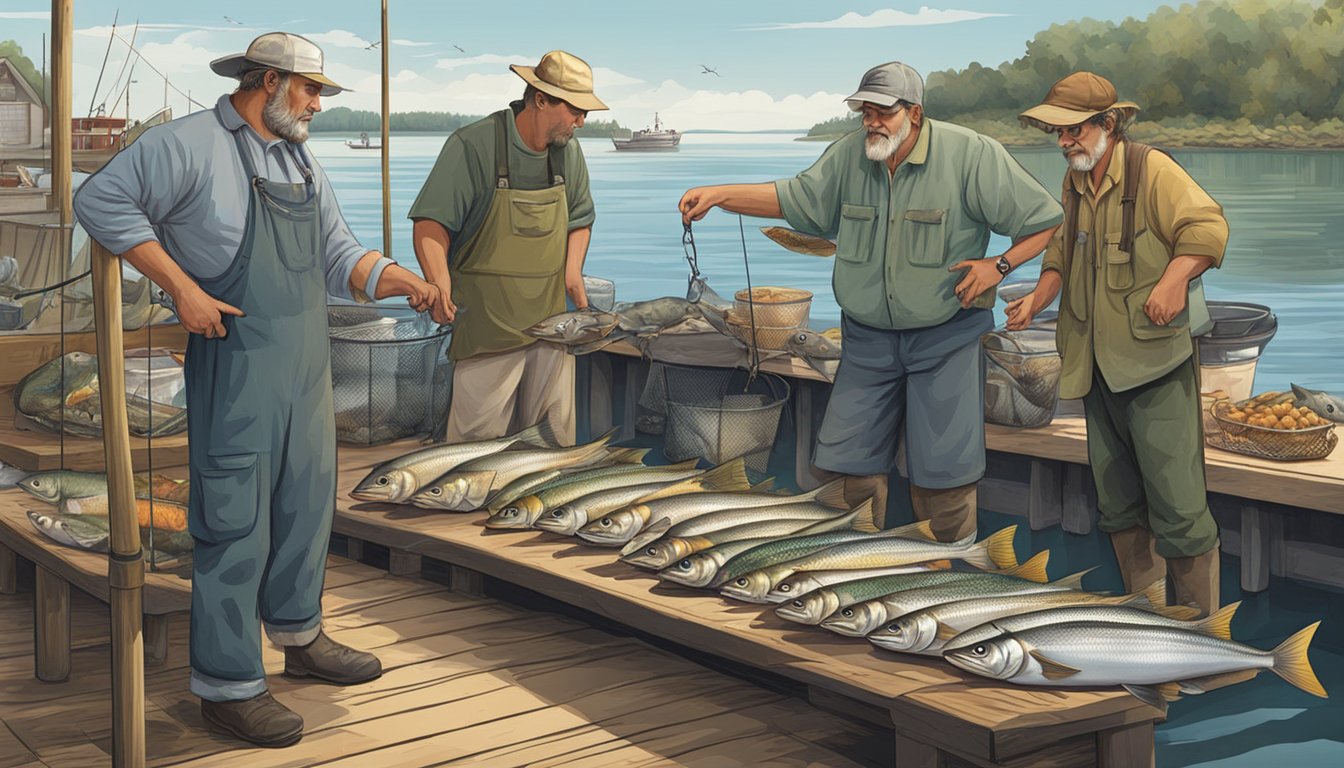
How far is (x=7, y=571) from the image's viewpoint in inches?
245

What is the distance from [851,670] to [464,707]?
1214 millimetres

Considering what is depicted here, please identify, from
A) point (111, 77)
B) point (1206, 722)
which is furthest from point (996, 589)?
point (111, 77)

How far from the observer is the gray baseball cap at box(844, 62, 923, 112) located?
5.79 metres

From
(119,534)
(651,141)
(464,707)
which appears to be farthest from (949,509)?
(651,141)

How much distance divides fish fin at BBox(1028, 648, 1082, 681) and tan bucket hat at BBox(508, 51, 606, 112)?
273cm

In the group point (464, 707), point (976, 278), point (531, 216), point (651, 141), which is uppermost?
point (651, 141)

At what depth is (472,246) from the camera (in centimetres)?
632

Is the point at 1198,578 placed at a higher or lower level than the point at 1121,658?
lower

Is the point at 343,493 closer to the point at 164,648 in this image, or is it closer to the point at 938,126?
the point at 164,648

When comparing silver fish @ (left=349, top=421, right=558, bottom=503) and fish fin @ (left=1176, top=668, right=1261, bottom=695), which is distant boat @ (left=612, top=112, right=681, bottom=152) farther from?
fish fin @ (left=1176, top=668, right=1261, bottom=695)

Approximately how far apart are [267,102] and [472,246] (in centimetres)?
208

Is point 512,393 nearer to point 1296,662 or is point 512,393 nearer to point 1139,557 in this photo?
point 1139,557

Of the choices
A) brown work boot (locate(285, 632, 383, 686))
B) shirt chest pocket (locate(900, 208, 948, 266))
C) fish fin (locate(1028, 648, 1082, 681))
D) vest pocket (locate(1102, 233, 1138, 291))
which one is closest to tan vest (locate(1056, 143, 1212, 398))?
vest pocket (locate(1102, 233, 1138, 291))

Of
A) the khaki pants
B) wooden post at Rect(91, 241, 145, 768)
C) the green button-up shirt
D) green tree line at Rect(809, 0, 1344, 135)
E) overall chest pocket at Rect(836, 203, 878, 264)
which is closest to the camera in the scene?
wooden post at Rect(91, 241, 145, 768)
